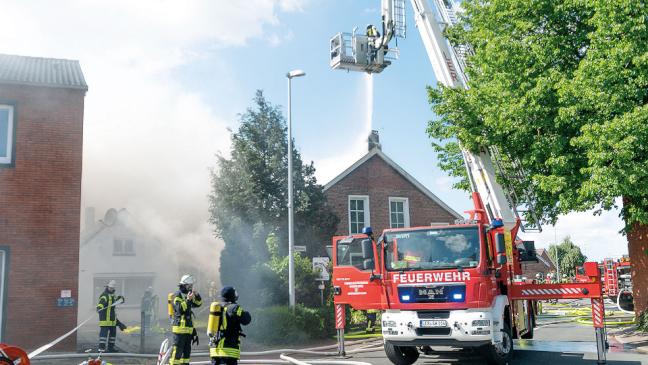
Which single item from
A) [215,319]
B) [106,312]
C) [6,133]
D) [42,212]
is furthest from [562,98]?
[6,133]

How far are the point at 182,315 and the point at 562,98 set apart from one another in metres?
9.50

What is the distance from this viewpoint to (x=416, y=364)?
11.3 m

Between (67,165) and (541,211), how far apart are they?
39.5 ft

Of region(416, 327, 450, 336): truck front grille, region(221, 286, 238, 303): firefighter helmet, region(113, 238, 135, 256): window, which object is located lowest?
region(416, 327, 450, 336): truck front grille

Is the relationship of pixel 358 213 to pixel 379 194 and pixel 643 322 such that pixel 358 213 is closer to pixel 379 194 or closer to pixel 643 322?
pixel 379 194

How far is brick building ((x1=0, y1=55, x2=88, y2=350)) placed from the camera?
44.7 feet

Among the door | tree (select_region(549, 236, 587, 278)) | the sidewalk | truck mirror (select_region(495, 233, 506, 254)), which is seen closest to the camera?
truck mirror (select_region(495, 233, 506, 254))

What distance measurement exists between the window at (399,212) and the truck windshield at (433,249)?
18.1 meters

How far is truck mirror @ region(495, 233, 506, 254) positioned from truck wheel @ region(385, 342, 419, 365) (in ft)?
8.40

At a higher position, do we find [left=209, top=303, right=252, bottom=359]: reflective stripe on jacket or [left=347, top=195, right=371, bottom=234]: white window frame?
[left=347, top=195, right=371, bottom=234]: white window frame

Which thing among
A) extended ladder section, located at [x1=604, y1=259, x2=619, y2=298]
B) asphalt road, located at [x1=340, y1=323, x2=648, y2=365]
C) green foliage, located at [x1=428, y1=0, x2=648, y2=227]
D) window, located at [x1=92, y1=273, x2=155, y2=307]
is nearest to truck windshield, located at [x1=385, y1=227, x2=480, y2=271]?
asphalt road, located at [x1=340, y1=323, x2=648, y2=365]

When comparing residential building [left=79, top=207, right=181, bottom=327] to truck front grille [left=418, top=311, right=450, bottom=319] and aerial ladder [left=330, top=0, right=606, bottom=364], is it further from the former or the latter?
truck front grille [left=418, top=311, right=450, bottom=319]

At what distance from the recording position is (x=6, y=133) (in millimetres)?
14281

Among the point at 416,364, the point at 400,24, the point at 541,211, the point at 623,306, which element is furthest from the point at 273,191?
the point at 623,306
